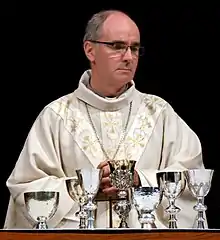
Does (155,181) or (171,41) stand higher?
(171,41)

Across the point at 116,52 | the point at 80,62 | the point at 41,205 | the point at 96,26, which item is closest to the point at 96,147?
the point at 116,52

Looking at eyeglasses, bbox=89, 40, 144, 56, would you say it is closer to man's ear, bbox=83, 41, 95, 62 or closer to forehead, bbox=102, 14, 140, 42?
forehead, bbox=102, 14, 140, 42

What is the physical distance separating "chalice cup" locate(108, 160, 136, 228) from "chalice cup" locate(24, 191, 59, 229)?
0.76 feet

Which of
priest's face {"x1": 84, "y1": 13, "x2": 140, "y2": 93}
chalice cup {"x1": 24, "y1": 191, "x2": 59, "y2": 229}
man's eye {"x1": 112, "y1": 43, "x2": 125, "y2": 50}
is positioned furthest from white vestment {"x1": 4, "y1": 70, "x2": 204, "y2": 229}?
chalice cup {"x1": 24, "y1": 191, "x2": 59, "y2": 229}

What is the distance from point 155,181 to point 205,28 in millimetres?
1290

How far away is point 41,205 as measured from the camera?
3.25 meters

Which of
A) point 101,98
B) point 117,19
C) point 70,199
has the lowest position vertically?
point 70,199

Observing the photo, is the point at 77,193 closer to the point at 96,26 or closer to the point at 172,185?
the point at 172,185

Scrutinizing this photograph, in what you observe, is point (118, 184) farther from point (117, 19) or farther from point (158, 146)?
point (117, 19)

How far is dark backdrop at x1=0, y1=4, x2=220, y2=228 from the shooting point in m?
4.74

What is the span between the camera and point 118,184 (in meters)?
3.41

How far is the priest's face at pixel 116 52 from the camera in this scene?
3.84 metres

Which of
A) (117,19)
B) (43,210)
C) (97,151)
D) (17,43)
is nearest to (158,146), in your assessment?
(97,151)

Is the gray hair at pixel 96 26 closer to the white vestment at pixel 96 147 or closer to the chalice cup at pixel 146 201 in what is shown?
the white vestment at pixel 96 147
